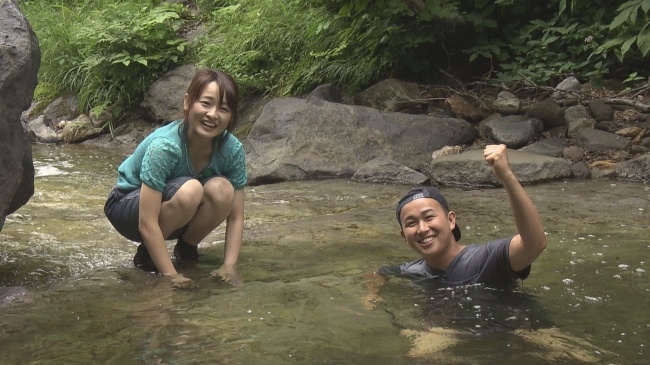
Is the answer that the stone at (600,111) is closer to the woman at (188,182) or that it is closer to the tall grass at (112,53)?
the woman at (188,182)

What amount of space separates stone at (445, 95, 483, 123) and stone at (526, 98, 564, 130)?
56cm

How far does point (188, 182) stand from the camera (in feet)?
11.7

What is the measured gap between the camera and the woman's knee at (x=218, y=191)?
3709mm

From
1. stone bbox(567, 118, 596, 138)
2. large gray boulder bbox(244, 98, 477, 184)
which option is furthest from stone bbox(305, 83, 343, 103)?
stone bbox(567, 118, 596, 138)

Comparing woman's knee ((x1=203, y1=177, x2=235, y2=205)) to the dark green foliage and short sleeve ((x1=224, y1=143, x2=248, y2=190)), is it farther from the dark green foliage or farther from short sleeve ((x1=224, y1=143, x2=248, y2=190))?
the dark green foliage

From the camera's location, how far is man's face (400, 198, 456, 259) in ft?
10.8

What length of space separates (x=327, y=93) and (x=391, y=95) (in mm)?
806

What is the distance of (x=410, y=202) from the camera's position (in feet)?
11.0

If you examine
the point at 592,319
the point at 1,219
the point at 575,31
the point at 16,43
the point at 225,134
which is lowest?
the point at 592,319

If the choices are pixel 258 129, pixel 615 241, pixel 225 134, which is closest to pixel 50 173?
pixel 258 129

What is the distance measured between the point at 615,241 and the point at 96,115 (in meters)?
8.02

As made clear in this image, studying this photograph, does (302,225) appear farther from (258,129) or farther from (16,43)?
(258,129)

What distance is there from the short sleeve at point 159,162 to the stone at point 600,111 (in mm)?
5006

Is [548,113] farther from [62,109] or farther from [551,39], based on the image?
[62,109]
